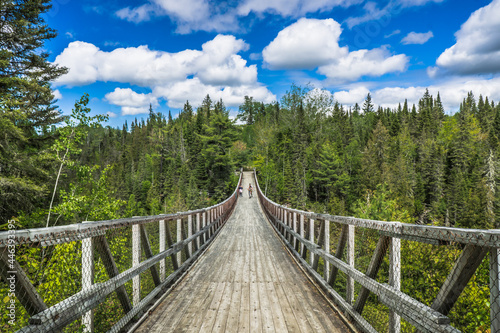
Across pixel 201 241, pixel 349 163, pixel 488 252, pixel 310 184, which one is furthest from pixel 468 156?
pixel 488 252

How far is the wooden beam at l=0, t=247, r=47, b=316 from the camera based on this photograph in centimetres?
172

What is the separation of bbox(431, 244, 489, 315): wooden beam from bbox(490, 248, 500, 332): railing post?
0.31 ft

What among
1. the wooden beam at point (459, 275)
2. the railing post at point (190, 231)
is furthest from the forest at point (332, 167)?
the wooden beam at point (459, 275)

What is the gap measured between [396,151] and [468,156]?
43.2 feet

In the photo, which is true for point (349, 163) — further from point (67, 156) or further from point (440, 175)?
point (67, 156)

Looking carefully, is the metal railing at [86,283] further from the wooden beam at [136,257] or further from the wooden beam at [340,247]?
the wooden beam at [340,247]

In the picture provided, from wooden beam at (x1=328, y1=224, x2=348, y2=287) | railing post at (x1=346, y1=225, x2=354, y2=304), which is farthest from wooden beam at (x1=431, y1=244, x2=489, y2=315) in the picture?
wooden beam at (x1=328, y1=224, x2=348, y2=287)

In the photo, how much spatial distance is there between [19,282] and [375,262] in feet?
10.9

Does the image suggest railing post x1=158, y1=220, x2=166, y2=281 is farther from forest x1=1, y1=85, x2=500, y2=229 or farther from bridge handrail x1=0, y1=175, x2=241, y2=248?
forest x1=1, y1=85, x2=500, y2=229

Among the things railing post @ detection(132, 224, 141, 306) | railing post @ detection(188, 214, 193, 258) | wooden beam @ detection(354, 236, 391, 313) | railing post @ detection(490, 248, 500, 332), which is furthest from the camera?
railing post @ detection(188, 214, 193, 258)

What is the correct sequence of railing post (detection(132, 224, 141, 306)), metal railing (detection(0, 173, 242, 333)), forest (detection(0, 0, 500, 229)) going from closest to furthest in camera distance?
metal railing (detection(0, 173, 242, 333))
railing post (detection(132, 224, 141, 306))
forest (detection(0, 0, 500, 229))

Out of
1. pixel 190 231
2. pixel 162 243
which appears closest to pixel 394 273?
pixel 162 243

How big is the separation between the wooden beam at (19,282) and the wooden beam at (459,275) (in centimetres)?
298

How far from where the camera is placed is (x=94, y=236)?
2.85 meters
